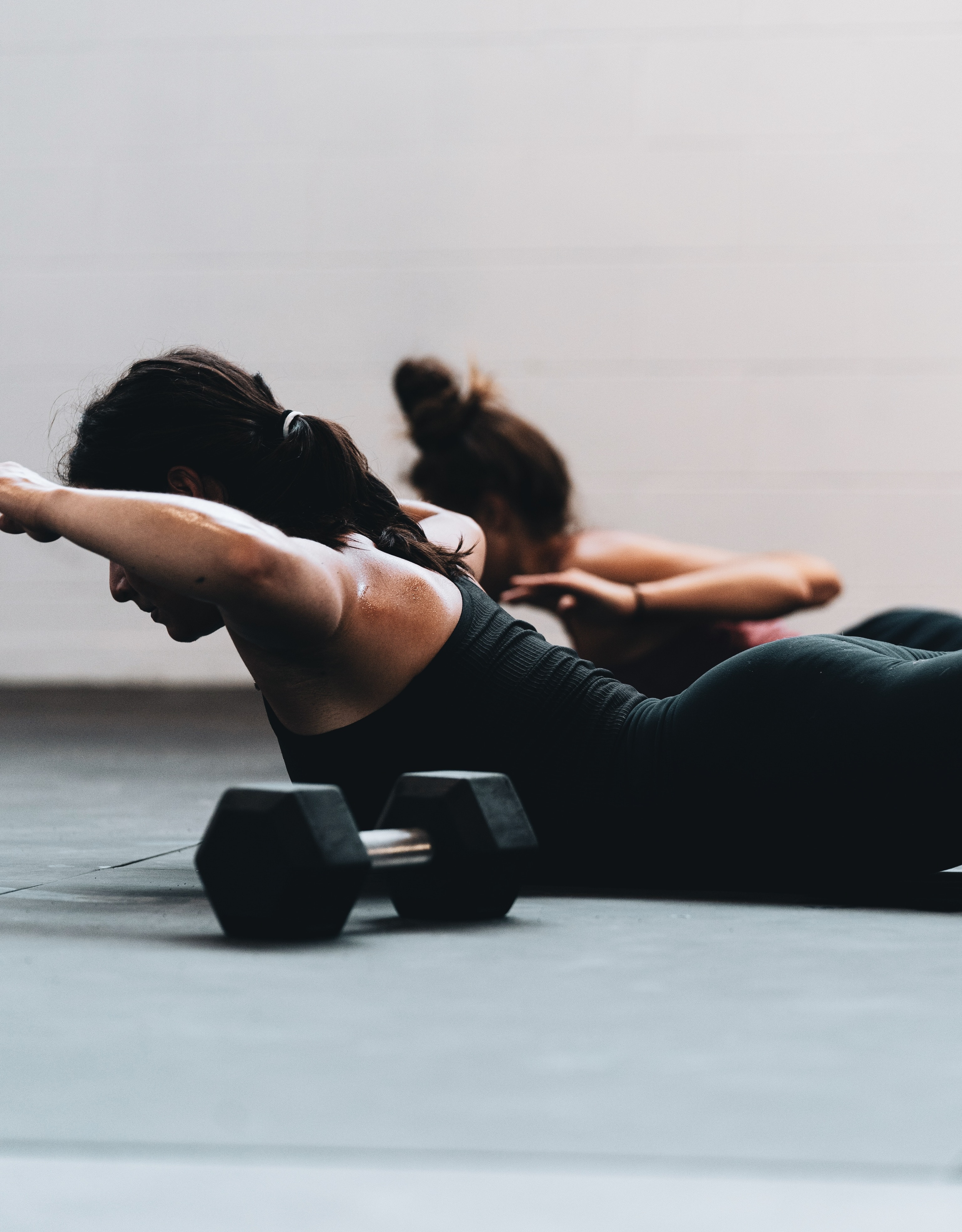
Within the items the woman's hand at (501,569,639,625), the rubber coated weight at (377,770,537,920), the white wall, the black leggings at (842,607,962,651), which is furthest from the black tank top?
the white wall

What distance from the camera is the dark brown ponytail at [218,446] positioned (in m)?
1.49

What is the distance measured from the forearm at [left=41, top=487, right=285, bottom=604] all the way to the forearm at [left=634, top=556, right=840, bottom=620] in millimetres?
1313

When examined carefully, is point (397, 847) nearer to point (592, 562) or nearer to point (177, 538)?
point (177, 538)

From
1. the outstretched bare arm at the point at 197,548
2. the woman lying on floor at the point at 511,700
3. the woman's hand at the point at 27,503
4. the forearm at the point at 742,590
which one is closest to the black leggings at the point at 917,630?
→ the forearm at the point at 742,590

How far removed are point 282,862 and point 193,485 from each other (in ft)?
1.45

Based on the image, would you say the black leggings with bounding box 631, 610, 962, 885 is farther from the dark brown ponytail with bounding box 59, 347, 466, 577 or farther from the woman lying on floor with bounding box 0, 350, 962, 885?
the dark brown ponytail with bounding box 59, 347, 466, 577

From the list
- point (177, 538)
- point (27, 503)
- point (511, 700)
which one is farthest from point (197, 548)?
point (511, 700)

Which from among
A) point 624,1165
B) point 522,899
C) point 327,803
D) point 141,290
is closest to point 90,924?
point 327,803

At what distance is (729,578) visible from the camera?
2559 mm

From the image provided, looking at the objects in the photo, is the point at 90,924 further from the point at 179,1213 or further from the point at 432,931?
the point at 179,1213

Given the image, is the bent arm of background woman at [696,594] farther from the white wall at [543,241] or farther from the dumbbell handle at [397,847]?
the white wall at [543,241]

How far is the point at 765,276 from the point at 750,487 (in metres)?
0.69

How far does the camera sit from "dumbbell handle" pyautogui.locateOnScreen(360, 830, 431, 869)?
4.30 ft

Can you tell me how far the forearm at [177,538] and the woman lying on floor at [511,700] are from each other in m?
0.07
